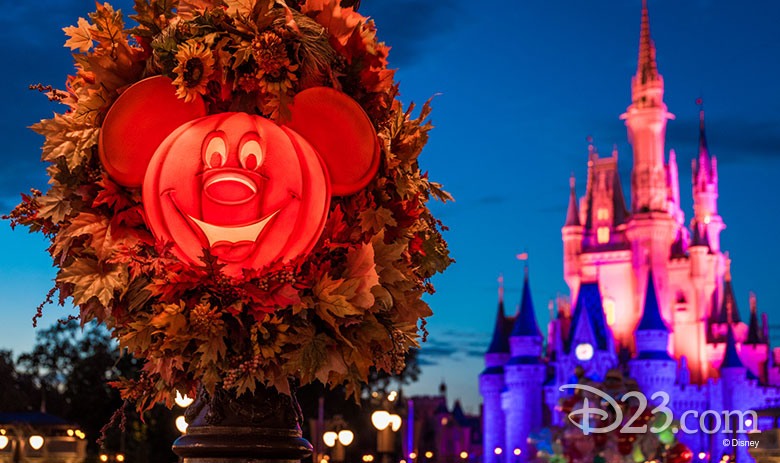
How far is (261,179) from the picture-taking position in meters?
2.70

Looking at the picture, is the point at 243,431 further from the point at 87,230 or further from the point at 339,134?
the point at 339,134

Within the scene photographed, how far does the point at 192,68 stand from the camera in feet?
8.73

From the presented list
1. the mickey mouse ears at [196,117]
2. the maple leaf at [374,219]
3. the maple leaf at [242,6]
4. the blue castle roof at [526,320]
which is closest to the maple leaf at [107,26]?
the mickey mouse ears at [196,117]

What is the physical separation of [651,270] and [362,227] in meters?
59.4

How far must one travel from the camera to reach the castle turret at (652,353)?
55438 millimetres

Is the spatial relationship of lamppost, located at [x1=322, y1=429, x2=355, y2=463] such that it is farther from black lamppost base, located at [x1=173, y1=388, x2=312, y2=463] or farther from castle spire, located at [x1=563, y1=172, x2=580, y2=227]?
castle spire, located at [x1=563, y1=172, x2=580, y2=227]

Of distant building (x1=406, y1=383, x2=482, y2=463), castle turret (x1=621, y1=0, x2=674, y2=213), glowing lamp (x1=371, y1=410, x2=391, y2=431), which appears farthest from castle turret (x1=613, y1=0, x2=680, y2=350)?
glowing lamp (x1=371, y1=410, x2=391, y2=431)

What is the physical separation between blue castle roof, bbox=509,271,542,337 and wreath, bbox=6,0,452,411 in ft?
197

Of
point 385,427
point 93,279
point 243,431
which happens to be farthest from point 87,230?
point 385,427

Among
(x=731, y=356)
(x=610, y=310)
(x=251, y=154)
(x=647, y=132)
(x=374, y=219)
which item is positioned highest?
(x=647, y=132)

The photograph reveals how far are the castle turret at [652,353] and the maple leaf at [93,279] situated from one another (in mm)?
54766

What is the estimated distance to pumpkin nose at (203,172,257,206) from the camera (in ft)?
8.79

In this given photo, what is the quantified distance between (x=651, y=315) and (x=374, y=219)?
56.5 meters

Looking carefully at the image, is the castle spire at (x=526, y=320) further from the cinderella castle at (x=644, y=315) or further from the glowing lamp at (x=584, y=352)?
the glowing lamp at (x=584, y=352)
